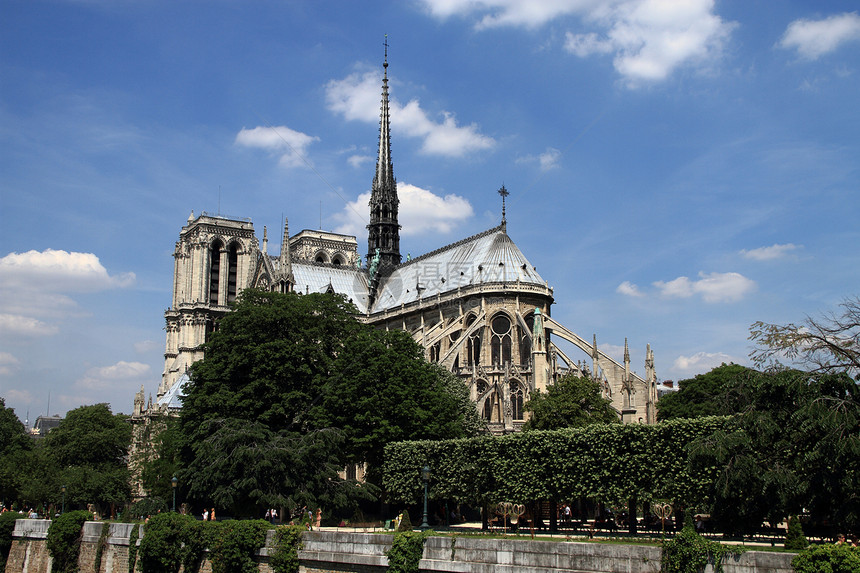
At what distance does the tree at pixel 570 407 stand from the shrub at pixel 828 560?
1096 inches

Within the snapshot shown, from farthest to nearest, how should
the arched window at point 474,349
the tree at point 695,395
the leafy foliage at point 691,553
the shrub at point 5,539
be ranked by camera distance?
the arched window at point 474,349 → the tree at point 695,395 → the shrub at point 5,539 → the leafy foliage at point 691,553

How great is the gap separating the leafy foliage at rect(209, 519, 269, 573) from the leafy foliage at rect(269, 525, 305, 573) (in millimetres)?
695

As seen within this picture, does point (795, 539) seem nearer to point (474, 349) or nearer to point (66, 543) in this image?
point (66, 543)

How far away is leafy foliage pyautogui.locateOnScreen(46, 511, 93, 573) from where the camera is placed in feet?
116

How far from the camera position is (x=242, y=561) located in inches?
1072

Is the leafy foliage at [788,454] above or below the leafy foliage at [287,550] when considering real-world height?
above

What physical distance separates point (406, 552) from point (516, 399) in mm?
38548

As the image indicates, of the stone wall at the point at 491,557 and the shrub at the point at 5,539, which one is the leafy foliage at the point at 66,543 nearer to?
the shrub at the point at 5,539

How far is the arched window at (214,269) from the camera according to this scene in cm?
9619

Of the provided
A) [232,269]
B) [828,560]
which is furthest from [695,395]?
[232,269]

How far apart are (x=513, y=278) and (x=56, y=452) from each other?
40.1m

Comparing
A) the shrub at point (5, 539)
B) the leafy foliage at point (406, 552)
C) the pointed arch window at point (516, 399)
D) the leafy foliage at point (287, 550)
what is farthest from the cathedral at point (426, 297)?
the leafy foliage at point (406, 552)

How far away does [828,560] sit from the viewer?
17.5 meters

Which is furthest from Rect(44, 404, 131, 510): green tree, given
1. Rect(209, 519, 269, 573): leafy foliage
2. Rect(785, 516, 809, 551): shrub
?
Rect(785, 516, 809, 551): shrub
